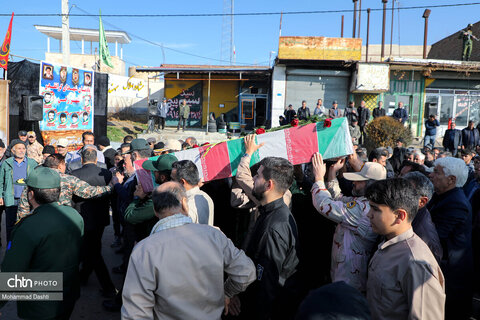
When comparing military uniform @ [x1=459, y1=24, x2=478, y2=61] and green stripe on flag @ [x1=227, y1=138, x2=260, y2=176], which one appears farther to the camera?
military uniform @ [x1=459, y1=24, x2=478, y2=61]

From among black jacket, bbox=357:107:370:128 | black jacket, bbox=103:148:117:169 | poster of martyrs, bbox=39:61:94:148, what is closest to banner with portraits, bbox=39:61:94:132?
poster of martyrs, bbox=39:61:94:148

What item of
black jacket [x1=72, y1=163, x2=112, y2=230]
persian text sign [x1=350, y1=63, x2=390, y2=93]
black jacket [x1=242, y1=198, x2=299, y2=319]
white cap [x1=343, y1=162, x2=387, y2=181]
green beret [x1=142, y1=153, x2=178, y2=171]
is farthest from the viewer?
persian text sign [x1=350, y1=63, x2=390, y2=93]

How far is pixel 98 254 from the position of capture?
4.67 m

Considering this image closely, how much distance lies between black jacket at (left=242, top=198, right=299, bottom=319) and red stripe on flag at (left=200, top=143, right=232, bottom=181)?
119 cm

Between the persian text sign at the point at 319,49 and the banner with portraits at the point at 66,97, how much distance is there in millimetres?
9521

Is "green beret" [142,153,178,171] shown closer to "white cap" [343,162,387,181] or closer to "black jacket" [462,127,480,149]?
"white cap" [343,162,387,181]

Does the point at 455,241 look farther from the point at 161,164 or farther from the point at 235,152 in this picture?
the point at 161,164

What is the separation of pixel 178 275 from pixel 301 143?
2183mm

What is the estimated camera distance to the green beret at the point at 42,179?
3.00 metres

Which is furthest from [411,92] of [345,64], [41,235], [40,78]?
[41,235]

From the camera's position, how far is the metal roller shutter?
18.9 metres

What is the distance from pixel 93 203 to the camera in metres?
4.61

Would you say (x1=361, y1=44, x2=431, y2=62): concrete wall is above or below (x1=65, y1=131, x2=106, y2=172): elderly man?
above

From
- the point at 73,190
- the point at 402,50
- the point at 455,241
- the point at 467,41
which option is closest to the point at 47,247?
the point at 73,190
